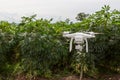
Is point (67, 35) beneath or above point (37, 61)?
above

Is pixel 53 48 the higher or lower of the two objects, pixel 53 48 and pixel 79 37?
the lower

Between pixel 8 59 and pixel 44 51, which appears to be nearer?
pixel 44 51

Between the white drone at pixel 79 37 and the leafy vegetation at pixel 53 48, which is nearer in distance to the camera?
the leafy vegetation at pixel 53 48

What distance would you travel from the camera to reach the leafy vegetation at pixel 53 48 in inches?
228

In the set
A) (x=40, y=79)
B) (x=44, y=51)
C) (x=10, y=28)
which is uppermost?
(x=10, y=28)

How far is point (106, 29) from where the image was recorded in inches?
252

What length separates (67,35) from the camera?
6004 millimetres

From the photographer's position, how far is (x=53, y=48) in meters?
5.83

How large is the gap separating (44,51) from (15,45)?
0.66 metres

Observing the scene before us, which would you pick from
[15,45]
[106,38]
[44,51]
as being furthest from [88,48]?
[15,45]

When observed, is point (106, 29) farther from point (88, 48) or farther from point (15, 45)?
point (15, 45)

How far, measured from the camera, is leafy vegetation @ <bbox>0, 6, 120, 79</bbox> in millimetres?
5781

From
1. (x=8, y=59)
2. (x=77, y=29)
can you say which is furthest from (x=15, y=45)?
(x=77, y=29)

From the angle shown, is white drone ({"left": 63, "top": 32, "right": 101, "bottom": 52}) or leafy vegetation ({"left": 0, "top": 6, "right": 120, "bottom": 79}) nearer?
leafy vegetation ({"left": 0, "top": 6, "right": 120, "bottom": 79})
